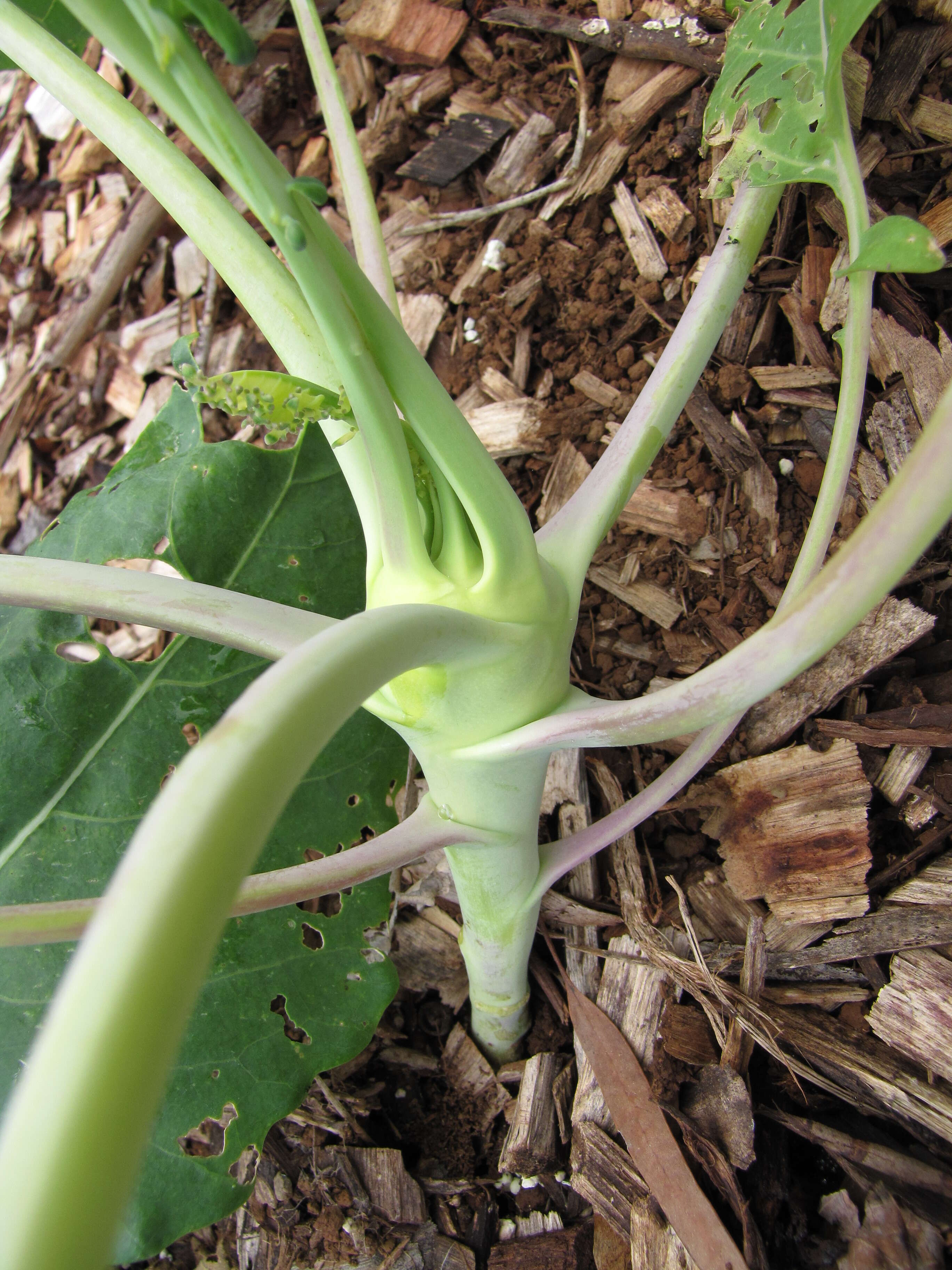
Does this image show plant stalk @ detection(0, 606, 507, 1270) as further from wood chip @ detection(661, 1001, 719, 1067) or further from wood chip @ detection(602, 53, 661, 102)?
wood chip @ detection(602, 53, 661, 102)

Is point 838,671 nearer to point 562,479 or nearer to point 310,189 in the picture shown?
point 562,479

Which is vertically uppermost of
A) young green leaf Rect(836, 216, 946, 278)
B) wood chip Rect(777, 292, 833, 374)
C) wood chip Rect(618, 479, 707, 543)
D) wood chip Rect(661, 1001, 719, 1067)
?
wood chip Rect(777, 292, 833, 374)

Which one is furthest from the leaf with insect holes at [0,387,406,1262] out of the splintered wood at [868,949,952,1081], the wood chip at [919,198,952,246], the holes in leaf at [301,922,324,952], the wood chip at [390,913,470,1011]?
the wood chip at [919,198,952,246]

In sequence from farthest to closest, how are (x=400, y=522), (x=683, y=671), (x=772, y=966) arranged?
1. (x=683, y=671)
2. (x=772, y=966)
3. (x=400, y=522)

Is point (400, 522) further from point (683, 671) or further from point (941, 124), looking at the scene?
point (941, 124)

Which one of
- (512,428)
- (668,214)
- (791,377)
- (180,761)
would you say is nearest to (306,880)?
(180,761)

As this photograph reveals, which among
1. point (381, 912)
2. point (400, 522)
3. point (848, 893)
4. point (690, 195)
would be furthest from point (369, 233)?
point (848, 893)

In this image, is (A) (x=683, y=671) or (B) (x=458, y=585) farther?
(A) (x=683, y=671)
